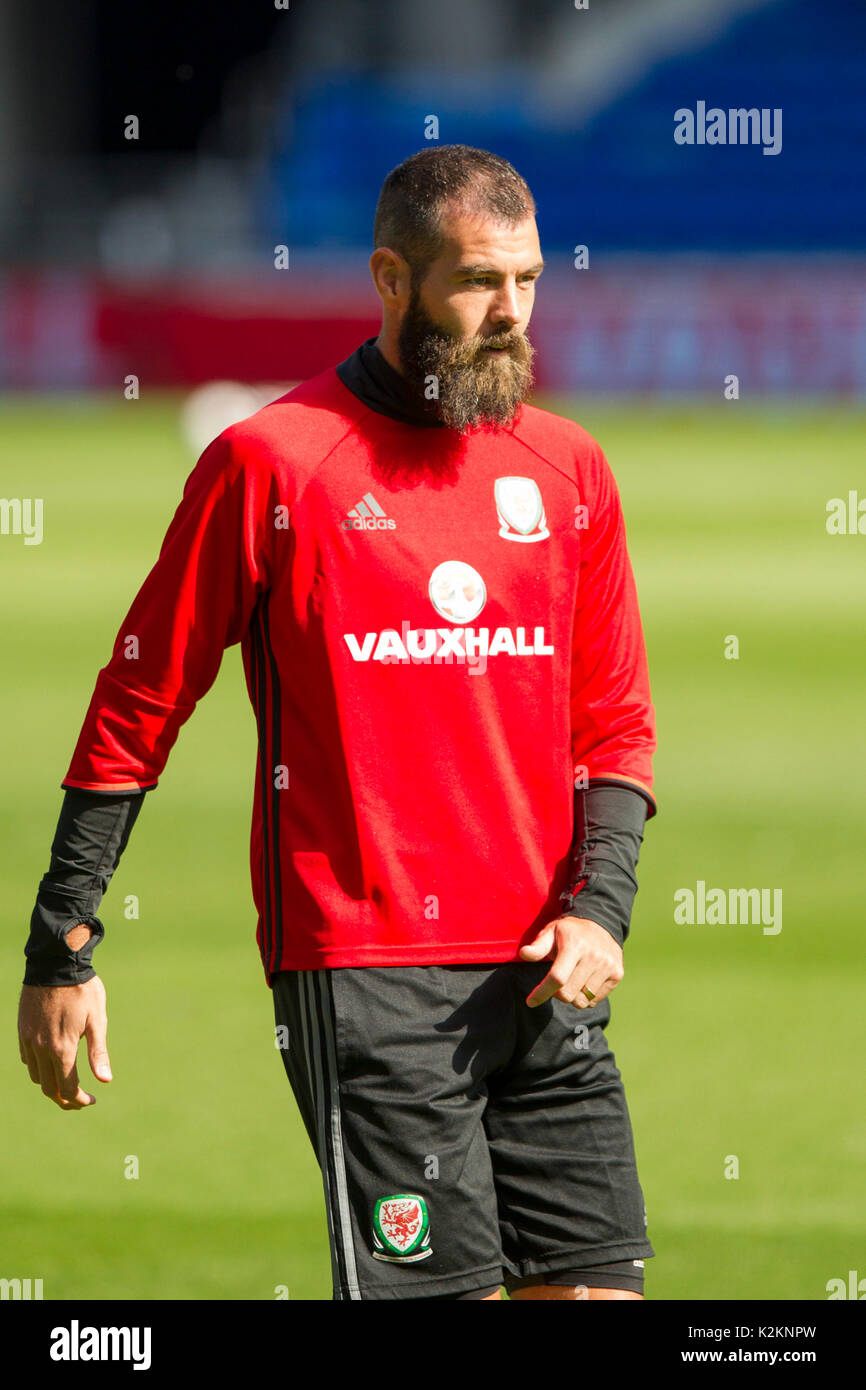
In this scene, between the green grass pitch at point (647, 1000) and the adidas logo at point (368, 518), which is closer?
the adidas logo at point (368, 518)

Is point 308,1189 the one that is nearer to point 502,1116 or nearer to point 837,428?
point 502,1116

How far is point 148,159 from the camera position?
1810 inches

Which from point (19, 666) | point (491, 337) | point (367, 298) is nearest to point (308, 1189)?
point (491, 337)

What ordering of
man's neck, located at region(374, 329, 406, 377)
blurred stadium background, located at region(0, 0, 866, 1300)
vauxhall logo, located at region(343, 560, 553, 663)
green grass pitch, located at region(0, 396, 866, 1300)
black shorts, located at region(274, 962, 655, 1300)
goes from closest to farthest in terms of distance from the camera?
black shorts, located at region(274, 962, 655, 1300) < vauxhall logo, located at region(343, 560, 553, 663) < man's neck, located at region(374, 329, 406, 377) < green grass pitch, located at region(0, 396, 866, 1300) < blurred stadium background, located at region(0, 0, 866, 1300)

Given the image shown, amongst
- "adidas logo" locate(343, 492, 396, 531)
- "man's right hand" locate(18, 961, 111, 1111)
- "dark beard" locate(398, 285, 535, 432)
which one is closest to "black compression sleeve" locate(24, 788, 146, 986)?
"man's right hand" locate(18, 961, 111, 1111)

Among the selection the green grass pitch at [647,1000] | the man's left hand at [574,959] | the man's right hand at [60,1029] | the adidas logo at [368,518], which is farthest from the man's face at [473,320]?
the green grass pitch at [647,1000]

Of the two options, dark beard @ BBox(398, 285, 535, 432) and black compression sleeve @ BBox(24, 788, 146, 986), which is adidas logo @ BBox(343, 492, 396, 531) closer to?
dark beard @ BBox(398, 285, 535, 432)

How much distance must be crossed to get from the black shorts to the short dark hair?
1222 millimetres

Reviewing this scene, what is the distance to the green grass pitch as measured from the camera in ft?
16.2

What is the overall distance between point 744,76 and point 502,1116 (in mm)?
47274

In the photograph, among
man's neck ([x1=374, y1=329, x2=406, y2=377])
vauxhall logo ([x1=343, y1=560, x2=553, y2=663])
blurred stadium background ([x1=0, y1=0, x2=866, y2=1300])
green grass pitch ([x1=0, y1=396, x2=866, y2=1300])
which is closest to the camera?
vauxhall logo ([x1=343, y1=560, x2=553, y2=663])

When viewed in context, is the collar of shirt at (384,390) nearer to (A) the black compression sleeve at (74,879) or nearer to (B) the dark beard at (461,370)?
(B) the dark beard at (461,370)

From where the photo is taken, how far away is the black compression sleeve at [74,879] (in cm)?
316

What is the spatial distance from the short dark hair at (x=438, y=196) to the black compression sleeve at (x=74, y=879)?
105 centimetres
